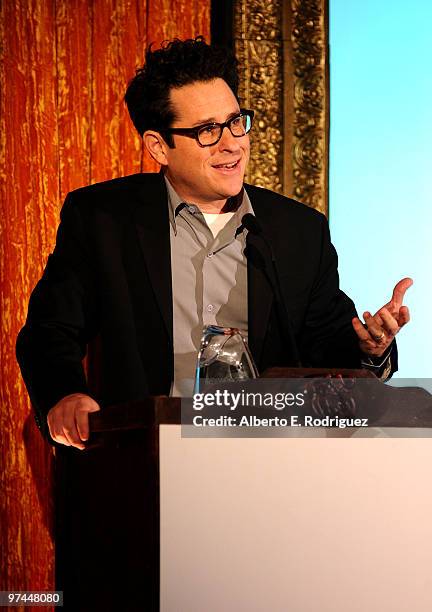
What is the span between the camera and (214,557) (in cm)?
115

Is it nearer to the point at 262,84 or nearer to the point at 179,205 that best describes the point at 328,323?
the point at 179,205

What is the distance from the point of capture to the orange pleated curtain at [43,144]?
2428mm

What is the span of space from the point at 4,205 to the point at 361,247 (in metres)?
0.98

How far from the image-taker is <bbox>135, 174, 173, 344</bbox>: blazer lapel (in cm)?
198

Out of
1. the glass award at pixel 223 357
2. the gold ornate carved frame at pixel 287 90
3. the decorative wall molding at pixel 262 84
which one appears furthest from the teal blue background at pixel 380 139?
the glass award at pixel 223 357

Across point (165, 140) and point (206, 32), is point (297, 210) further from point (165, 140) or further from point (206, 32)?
point (206, 32)

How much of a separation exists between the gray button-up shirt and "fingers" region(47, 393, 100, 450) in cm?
42

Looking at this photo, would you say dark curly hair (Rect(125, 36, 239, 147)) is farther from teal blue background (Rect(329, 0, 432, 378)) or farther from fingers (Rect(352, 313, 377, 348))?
fingers (Rect(352, 313, 377, 348))

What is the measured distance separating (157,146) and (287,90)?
1.98 ft

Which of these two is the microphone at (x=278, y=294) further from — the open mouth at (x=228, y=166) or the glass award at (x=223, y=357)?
the open mouth at (x=228, y=166)

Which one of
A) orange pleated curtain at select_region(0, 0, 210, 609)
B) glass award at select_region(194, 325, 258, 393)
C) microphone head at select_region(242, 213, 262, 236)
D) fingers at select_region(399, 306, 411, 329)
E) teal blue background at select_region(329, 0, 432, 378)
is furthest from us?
teal blue background at select_region(329, 0, 432, 378)

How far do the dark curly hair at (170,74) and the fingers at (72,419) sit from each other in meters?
0.83

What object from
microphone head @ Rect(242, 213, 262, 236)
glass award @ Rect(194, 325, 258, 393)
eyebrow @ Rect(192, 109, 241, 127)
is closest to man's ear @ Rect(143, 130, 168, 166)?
eyebrow @ Rect(192, 109, 241, 127)

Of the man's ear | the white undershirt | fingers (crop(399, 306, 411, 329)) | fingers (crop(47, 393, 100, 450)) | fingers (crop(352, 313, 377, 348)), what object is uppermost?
the man's ear
